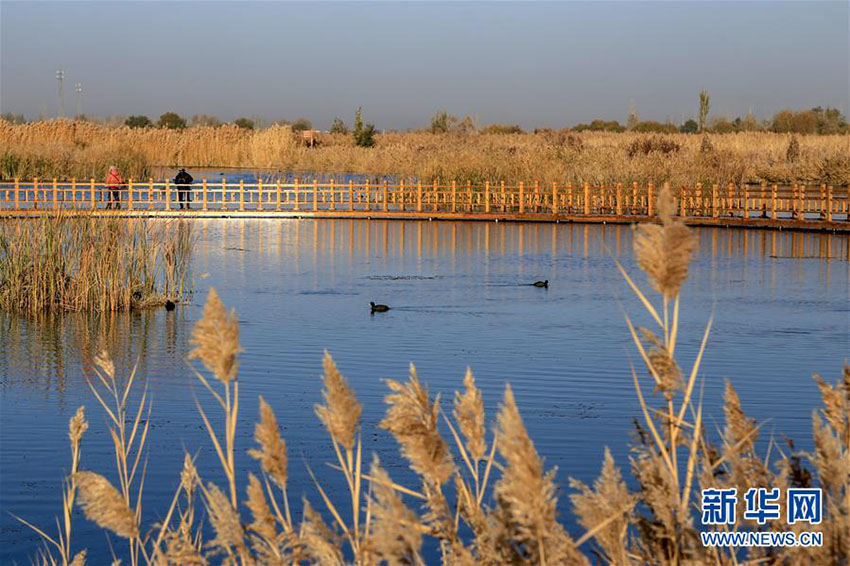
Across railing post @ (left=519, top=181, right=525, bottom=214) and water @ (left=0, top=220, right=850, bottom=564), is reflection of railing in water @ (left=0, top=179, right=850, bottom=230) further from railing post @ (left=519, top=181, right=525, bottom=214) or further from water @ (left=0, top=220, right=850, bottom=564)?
water @ (left=0, top=220, right=850, bottom=564)

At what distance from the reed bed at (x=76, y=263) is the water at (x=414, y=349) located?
0.49m

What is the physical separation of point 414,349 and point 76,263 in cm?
518

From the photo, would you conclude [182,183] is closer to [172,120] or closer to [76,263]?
[76,263]

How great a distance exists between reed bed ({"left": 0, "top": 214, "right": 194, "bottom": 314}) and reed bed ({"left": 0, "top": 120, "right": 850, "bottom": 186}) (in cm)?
2576

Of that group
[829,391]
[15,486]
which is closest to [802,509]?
[829,391]

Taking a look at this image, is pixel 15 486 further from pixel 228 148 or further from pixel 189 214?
pixel 228 148

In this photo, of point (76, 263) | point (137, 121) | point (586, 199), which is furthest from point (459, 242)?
point (137, 121)

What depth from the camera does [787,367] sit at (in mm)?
12844

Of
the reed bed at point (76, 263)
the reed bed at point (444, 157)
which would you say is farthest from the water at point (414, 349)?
the reed bed at point (444, 157)

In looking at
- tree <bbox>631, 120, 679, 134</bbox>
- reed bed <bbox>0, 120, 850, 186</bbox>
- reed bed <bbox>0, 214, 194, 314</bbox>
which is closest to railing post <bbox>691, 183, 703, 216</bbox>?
reed bed <bbox>0, 120, 850, 186</bbox>

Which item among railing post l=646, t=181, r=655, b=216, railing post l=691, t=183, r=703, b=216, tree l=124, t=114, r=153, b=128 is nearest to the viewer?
railing post l=646, t=181, r=655, b=216

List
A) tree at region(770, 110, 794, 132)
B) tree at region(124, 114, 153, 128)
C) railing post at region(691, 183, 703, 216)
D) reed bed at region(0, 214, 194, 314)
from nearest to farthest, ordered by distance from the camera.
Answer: reed bed at region(0, 214, 194, 314) < railing post at region(691, 183, 703, 216) < tree at region(770, 110, 794, 132) < tree at region(124, 114, 153, 128)

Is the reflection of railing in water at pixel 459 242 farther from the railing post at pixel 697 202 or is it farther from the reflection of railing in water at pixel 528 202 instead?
the railing post at pixel 697 202

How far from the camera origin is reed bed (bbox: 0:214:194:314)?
53.8 feet
